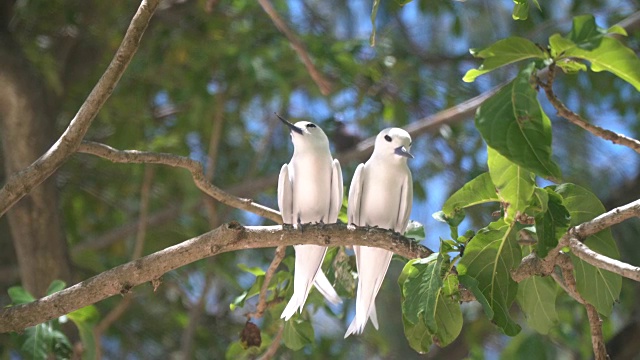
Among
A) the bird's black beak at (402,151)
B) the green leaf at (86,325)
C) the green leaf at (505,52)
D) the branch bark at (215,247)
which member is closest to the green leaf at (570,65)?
the green leaf at (505,52)

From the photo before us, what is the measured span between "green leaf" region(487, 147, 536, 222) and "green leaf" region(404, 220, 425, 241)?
0.95 metres

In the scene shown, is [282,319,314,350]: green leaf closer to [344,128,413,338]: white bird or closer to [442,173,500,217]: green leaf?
[344,128,413,338]: white bird

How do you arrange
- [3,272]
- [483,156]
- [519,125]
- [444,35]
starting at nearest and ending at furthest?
[519,125] → [3,272] → [483,156] → [444,35]

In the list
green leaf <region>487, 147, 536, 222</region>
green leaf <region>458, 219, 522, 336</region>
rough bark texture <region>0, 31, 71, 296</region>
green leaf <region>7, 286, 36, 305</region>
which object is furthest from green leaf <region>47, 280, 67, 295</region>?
green leaf <region>487, 147, 536, 222</region>

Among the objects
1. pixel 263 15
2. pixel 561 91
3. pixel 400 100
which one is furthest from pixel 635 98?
pixel 263 15

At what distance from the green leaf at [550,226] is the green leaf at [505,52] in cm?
41

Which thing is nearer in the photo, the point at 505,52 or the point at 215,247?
the point at 505,52

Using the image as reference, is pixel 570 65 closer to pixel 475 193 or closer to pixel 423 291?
pixel 475 193

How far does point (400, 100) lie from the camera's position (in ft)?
19.5

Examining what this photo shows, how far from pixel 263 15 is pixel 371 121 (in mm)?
1044

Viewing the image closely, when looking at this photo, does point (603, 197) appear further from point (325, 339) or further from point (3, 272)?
point (3, 272)

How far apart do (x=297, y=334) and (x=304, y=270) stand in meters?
0.46

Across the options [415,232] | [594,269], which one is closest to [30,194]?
[415,232]

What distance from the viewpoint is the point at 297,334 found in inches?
135
